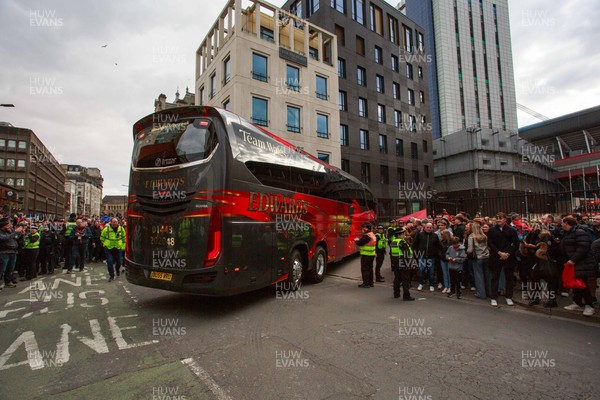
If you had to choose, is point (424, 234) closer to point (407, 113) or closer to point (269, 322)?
point (269, 322)

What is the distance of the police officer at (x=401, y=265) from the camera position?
24.2 feet

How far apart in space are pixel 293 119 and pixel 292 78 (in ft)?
11.5

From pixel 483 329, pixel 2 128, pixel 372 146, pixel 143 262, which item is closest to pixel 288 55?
pixel 372 146

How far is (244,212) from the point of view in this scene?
241 inches

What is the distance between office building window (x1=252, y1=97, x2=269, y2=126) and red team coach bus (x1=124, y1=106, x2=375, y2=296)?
1573cm

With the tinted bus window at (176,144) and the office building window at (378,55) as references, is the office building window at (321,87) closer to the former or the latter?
the office building window at (378,55)

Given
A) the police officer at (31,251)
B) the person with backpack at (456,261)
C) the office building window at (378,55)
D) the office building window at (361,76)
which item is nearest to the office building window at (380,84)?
the office building window at (378,55)

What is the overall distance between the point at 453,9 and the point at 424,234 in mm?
57808

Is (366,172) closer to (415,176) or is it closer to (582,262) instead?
(415,176)

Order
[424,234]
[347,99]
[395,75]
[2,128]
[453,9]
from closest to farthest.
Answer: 1. [424,234]
2. [347,99]
3. [395,75]
4. [453,9]
5. [2,128]

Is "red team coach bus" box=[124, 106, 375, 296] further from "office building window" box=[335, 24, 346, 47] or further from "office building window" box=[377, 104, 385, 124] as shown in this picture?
"office building window" box=[377, 104, 385, 124]

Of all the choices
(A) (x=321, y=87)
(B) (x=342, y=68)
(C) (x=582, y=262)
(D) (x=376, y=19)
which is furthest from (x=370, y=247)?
(D) (x=376, y=19)

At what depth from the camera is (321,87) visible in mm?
26922

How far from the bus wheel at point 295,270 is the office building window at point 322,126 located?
63.0 ft
